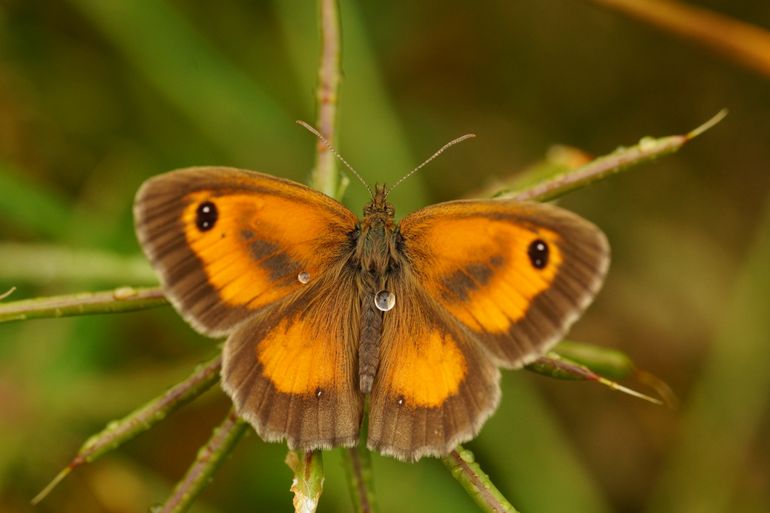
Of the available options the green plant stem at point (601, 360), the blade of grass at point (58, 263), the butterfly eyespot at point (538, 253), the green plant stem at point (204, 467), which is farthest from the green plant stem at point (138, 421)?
the green plant stem at point (601, 360)

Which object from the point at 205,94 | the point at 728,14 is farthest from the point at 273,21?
the point at 728,14

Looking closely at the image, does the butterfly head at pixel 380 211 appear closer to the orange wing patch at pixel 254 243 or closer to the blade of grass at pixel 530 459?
the orange wing patch at pixel 254 243

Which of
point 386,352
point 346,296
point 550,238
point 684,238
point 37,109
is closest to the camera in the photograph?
point 550,238

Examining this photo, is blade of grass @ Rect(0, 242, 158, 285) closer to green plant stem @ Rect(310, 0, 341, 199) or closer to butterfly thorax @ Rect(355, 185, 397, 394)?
green plant stem @ Rect(310, 0, 341, 199)

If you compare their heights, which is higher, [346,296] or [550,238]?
[550,238]

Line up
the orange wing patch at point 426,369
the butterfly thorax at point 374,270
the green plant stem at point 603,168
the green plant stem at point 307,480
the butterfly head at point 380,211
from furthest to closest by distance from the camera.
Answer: the butterfly head at point 380,211, the green plant stem at point 603,168, the butterfly thorax at point 374,270, the orange wing patch at point 426,369, the green plant stem at point 307,480

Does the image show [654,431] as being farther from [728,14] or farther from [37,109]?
[37,109]

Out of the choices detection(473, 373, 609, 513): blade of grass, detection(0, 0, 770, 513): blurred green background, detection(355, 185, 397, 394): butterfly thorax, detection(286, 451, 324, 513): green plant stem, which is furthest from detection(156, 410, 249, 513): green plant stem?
detection(473, 373, 609, 513): blade of grass
